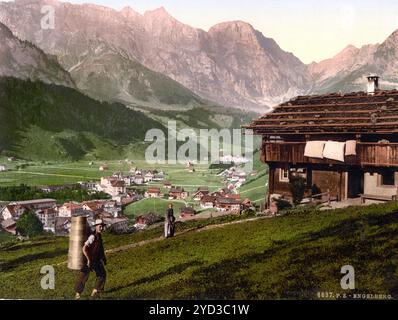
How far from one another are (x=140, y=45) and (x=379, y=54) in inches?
402

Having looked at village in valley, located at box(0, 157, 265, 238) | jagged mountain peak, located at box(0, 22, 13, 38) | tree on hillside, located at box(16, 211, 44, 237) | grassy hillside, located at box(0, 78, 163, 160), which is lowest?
tree on hillside, located at box(16, 211, 44, 237)

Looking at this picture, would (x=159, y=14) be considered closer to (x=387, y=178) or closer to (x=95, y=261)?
(x=95, y=261)

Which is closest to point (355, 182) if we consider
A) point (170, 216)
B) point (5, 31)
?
point (170, 216)

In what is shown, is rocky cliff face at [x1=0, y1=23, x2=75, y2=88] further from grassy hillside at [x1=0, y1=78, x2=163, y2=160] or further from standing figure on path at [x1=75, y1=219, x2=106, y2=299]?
standing figure on path at [x1=75, y1=219, x2=106, y2=299]

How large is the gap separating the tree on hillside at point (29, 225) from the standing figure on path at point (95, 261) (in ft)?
13.1

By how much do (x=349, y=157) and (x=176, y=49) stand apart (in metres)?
8.83

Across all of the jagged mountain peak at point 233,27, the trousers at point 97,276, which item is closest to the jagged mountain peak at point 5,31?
the jagged mountain peak at point 233,27

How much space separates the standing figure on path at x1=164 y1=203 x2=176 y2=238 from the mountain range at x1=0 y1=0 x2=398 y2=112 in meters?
6.38

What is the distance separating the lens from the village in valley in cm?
1717

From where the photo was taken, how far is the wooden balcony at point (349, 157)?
1875 cm

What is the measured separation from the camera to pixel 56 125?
18.7 m

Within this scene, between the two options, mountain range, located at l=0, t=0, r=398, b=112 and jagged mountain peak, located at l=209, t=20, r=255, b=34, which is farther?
mountain range, located at l=0, t=0, r=398, b=112

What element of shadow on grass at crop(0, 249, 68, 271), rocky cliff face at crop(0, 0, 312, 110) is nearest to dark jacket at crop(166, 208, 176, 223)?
shadow on grass at crop(0, 249, 68, 271)

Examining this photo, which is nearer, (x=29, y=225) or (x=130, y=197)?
(x=29, y=225)
